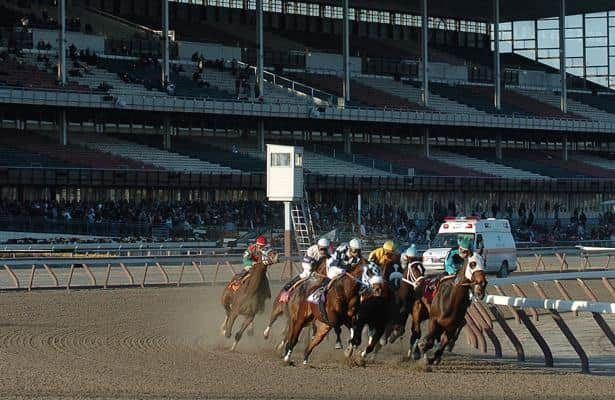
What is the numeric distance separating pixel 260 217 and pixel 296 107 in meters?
11.4

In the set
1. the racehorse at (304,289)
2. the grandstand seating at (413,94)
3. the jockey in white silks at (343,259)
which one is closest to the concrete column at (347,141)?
the grandstand seating at (413,94)

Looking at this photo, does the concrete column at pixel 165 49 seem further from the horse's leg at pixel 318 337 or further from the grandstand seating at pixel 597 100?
the horse's leg at pixel 318 337

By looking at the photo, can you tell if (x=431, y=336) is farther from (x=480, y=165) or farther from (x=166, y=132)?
(x=480, y=165)

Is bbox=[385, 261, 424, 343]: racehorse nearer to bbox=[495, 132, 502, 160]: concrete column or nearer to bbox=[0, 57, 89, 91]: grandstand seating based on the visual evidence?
bbox=[0, 57, 89, 91]: grandstand seating

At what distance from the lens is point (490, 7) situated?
7700cm

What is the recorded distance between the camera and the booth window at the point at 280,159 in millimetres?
36781

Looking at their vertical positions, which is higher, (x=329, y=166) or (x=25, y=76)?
(x=25, y=76)

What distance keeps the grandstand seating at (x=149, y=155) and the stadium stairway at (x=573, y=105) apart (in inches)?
1007

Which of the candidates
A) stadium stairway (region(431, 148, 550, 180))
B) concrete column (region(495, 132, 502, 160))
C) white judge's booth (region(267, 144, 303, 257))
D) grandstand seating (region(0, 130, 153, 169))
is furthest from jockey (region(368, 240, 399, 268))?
concrete column (region(495, 132, 502, 160))

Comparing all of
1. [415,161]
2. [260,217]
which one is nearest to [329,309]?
[260,217]

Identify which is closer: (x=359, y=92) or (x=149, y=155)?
(x=149, y=155)

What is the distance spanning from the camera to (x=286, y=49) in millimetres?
68750

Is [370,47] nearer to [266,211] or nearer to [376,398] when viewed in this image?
[266,211]

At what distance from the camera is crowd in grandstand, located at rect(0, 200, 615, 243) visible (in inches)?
1679
